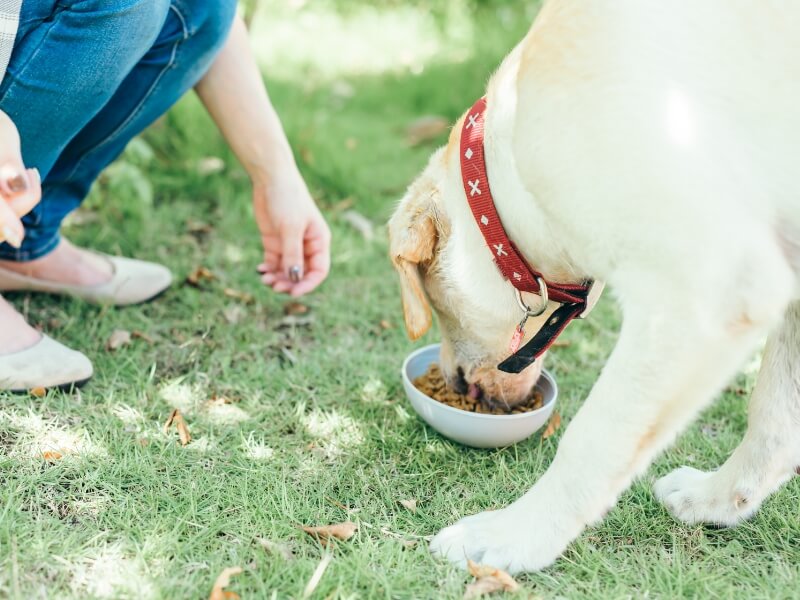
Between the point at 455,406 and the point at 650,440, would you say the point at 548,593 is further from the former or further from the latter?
the point at 455,406

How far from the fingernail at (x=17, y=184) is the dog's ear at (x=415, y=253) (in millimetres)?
897

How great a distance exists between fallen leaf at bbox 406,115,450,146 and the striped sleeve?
291 cm

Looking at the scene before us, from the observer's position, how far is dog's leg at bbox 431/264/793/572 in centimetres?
163

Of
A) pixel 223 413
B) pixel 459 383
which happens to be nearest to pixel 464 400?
pixel 459 383

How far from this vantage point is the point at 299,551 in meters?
1.84

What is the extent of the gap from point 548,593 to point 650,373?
54 centimetres

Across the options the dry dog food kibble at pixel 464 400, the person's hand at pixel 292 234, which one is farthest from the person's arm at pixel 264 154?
the dry dog food kibble at pixel 464 400

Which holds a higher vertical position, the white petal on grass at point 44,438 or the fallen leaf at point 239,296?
the white petal on grass at point 44,438

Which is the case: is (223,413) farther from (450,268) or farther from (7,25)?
(7,25)

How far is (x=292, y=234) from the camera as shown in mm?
2729

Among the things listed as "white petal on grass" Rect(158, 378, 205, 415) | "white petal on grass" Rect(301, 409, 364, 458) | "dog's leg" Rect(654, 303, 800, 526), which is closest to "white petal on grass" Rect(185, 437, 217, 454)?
"white petal on grass" Rect(158, 378, 205, 415)

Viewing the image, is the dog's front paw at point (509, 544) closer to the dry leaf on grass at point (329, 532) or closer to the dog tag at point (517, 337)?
the dry leaf on grass at point (329, 532)

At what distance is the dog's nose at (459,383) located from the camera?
2283 millimetres

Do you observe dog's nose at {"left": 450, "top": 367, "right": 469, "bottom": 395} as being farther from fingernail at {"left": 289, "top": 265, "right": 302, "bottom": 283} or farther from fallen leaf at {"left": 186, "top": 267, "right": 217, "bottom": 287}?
fallen leaf at {"left": 186, "top": 267, "right": 217, "bottom": 287}
